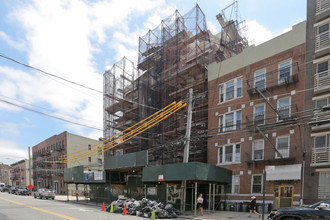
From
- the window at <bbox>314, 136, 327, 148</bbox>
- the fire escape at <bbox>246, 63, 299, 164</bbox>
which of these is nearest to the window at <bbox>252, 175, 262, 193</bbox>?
the fire escape at <bbox>246, 63, 299, 164</bbox>

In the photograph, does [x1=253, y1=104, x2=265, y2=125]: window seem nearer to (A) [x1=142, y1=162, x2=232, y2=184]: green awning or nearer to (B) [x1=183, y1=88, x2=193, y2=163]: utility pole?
(A) [x1=142, y1=162, x2=232, y2=184]: green awning

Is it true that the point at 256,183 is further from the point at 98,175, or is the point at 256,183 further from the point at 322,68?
the point at 98,175

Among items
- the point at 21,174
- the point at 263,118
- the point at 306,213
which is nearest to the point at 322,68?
the point at 263,118

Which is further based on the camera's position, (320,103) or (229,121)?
(229,121)

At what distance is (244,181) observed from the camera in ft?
67.7

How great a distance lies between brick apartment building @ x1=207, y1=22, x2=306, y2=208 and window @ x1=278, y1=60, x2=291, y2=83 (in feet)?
0.14

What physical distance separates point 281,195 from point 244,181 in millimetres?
3122

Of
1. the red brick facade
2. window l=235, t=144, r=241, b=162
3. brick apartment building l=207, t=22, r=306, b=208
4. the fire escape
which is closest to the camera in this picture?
brick apartment building l=207, t=22, r=306, b=208

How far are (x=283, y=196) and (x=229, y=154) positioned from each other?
5.73 metres

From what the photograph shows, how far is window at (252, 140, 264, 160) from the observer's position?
66.2 feet

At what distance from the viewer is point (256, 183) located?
20000 mm

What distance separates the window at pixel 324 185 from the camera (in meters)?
16.0

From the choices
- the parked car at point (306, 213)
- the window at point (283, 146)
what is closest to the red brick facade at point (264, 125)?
the window at point (283, 146)

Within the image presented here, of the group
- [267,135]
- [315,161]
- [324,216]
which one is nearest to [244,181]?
[267,135]
